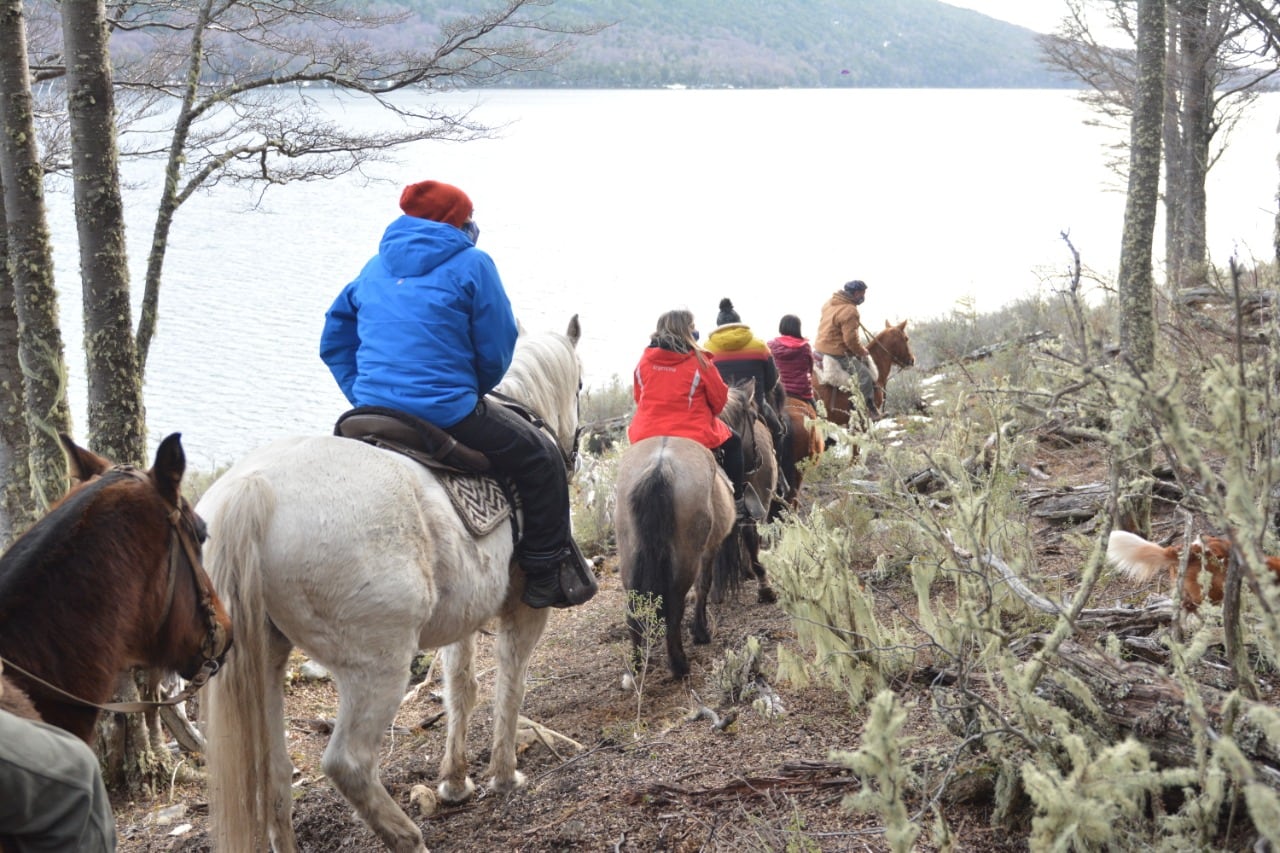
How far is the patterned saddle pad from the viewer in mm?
4336

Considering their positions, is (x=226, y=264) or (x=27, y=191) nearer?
(x=27, y=191)

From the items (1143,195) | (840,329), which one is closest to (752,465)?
(1143,195)

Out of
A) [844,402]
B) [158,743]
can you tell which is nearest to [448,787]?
[158,743]

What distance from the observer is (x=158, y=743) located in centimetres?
538

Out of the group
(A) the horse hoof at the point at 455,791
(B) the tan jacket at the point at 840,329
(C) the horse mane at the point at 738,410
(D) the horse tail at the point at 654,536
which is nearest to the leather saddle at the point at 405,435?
(A) the horse hoof at the point at 455,791

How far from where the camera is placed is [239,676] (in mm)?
3689

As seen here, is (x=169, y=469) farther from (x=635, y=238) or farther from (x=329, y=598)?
(x=635, y=238)

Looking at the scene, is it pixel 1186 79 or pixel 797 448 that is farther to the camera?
pixel 1186 79

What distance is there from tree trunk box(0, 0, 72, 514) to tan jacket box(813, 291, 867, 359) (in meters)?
8.96

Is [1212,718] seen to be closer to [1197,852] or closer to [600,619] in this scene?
[1197,852]

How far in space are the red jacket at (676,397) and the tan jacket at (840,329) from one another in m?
5.72

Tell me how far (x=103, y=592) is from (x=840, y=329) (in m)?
10.9

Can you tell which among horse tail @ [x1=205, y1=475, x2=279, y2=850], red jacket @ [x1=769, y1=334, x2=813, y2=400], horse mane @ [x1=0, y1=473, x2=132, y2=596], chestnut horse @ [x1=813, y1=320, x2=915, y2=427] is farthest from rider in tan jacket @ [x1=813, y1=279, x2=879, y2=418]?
horse mane @ [x1=0, y1=473, x2=132, y2=596]

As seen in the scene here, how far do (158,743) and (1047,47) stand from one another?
19.6 metres
